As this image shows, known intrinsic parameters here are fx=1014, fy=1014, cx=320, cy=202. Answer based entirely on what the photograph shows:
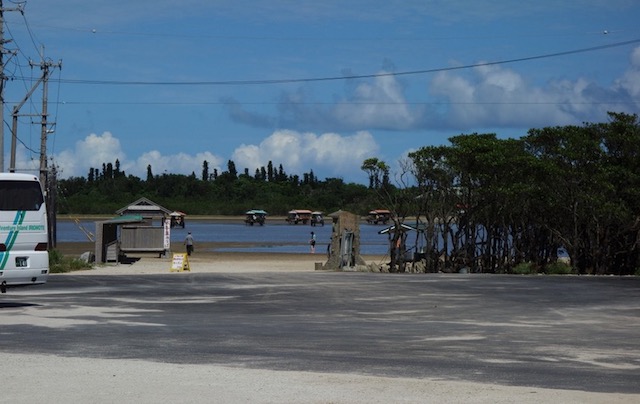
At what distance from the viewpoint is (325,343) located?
598 inches

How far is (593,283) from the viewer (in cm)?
3073

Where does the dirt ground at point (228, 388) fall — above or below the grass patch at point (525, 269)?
below

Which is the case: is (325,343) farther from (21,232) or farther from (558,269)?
(558,269)

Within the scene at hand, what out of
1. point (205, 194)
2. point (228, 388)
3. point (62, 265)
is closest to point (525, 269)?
point (62, 265)

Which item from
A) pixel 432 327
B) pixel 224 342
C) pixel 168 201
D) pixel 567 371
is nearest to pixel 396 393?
pixel 567 371

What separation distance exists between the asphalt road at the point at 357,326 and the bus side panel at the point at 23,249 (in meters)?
0.67

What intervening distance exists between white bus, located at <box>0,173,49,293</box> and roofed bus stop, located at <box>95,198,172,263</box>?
20.7 m

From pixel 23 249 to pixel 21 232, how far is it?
1.22 ft

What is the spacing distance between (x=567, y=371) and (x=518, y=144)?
3203cm

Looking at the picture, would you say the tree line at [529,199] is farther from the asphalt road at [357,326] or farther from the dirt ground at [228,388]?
the dirt ground at [228,388]

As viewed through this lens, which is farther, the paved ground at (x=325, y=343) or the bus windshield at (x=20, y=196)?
the bus windshield at (x=20, y=196)

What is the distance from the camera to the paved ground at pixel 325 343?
1104 centimetres

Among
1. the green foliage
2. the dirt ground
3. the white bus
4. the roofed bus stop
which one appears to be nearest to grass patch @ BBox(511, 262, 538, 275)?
the green foliage

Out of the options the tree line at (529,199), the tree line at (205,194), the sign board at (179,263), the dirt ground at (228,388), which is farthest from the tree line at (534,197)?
the tree line at (205,194)
